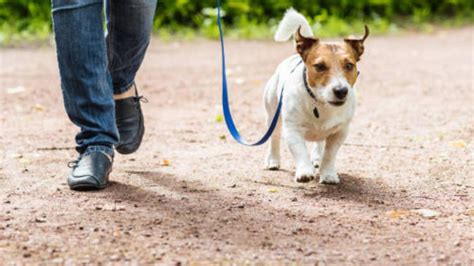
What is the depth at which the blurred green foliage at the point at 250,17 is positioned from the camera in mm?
11305

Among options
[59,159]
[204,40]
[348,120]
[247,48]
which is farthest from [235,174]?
[204,40]

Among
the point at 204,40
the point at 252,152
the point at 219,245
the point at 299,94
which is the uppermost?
the point at 299,94

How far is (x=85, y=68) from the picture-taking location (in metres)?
3.62

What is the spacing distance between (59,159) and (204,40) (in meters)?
6.61

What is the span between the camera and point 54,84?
7.54m

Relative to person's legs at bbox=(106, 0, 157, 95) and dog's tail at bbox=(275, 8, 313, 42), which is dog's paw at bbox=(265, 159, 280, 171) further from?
person's legs at bbox=(106, 0, 157, 95)

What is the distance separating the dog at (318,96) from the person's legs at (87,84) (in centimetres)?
84

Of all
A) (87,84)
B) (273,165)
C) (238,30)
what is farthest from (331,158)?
(238,30)

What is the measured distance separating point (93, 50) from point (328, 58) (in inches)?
40.1

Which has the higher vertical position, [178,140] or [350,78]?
[350,78]

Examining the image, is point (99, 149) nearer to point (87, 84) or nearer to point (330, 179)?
point (87, 84)

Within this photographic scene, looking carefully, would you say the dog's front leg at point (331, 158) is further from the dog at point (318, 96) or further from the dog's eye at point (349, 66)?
the dog's eye at point (349, 66)

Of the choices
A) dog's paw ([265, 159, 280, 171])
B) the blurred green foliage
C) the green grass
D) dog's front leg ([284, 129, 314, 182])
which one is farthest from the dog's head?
the blurred green foliage

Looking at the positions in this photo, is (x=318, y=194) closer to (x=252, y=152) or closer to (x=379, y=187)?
(x=379, y=187)
